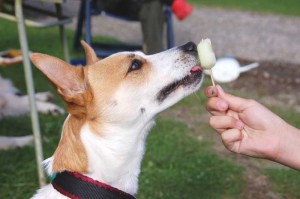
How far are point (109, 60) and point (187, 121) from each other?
2575 millimetres

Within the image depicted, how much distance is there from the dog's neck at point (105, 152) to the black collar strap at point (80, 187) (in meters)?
0.05

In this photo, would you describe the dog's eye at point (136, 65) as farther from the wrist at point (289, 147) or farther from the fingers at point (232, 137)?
the wrist at point (289, 147)

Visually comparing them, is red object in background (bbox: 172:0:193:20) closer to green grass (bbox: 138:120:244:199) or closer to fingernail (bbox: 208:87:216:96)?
green grass (bbox: 138:120:244:199)

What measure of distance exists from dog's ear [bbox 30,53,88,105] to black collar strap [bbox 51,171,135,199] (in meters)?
0.39

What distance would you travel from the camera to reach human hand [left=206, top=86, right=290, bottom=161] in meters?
2.71

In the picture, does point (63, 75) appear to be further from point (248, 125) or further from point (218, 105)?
point (248, 125)

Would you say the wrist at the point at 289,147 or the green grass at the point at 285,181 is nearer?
the wrist at the point at 289,147

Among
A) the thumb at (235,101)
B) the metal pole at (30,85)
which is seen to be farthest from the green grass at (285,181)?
the metal pole at (30,85)

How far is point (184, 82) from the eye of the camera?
2818 millimetres

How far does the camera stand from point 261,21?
13.3 m

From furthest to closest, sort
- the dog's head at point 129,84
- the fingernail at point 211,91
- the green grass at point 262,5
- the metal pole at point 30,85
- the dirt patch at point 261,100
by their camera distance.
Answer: the green grass at point 262,5
the dirt patch at point 261,100
the metal pole at point 30,85
the fingernail at point 211,91
the dog's head at point 129,84

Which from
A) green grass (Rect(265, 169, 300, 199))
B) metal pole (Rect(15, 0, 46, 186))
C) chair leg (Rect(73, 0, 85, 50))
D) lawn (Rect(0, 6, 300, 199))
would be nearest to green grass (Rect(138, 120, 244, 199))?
lawn (Rect(0, 6, 300, 199))

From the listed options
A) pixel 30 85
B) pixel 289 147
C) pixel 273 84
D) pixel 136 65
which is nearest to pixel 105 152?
pixel 136 65

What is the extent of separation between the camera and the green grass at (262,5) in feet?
49.8
